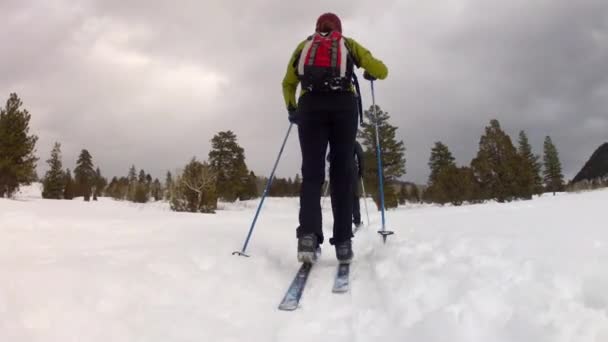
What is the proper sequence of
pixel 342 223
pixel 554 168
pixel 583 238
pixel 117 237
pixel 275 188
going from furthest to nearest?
pixel 275 188
pixel 554 168
pixel 117 237
pixel 342 223
pixel 583 238

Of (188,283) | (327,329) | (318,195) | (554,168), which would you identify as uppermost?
(554,168)

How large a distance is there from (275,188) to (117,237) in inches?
2683

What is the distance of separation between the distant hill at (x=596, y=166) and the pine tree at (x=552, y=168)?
19.8 m

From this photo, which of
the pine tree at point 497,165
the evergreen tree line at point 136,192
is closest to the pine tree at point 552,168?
the pine tree at point 497,165

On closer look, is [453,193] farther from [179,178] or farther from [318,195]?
[318,195]

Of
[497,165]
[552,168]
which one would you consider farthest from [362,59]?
[552,168]

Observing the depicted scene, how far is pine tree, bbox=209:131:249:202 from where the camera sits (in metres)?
40.5

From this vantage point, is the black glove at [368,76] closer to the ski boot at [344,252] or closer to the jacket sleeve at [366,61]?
the jacket sleeve at [366,61]

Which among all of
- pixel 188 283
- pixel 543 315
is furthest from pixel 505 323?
pixel 188 283

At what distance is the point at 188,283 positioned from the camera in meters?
2.62

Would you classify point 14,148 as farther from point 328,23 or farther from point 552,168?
point 552,168

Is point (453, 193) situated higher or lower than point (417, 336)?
higher

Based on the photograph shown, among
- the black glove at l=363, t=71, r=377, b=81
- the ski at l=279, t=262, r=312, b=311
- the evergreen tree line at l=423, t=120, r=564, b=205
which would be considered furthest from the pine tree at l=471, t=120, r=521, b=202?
the ski at l=279, t=262, r=312, b=311

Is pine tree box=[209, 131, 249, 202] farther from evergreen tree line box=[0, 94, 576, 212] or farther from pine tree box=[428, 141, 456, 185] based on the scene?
pine tree box=[428, 141, 456, 185]
